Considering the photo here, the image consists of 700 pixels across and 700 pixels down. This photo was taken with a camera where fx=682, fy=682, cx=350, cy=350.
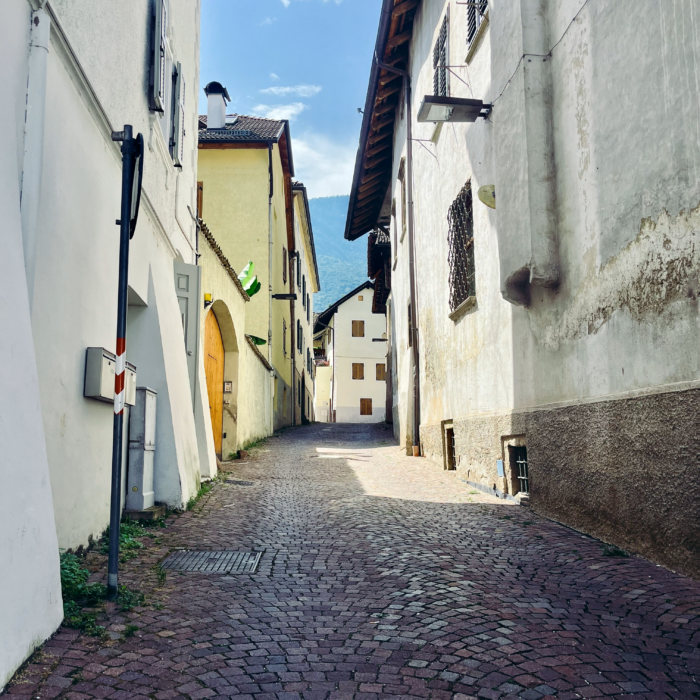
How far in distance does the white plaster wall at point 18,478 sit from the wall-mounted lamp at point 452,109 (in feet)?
17.1

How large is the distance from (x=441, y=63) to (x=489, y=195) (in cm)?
439

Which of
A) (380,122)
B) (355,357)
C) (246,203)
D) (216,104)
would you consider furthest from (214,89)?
(355,357)

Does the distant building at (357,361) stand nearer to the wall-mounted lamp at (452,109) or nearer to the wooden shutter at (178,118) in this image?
the wooden shutter at (178,118)

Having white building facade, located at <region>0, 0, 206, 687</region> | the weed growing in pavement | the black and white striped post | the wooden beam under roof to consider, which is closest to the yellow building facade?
the wooden beam under roof

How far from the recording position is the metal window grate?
7.22m

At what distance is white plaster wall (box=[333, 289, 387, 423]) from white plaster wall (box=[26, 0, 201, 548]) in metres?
37.5

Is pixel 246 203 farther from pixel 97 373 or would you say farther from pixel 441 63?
pixel 97 373

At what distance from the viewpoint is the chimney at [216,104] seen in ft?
72.7

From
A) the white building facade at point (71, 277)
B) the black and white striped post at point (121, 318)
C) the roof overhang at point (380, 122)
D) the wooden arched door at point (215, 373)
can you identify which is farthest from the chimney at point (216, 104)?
the black and white striped post at point (121, 318)

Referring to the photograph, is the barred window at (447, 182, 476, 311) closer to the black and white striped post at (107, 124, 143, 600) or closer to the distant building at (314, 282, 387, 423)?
the black and white striped post at (107, 124, 143, 600)

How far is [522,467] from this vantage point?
7262mm

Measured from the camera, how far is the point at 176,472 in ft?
21.9

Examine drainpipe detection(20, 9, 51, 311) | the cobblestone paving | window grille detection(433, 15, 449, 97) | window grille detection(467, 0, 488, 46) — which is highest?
window grille detection(433, 15, 449, 97)

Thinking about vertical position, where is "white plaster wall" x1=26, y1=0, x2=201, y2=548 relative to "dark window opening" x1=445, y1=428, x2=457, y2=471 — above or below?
above
